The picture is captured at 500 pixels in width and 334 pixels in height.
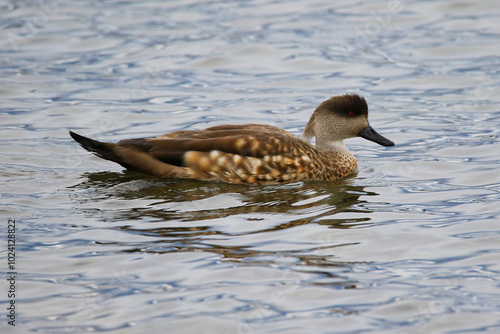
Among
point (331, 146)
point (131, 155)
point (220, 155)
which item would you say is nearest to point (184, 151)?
point (220, 155)

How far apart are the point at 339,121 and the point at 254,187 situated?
5.09 ft

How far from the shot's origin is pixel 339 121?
34.5 ft

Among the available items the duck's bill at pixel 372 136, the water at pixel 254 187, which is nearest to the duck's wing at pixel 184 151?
the water at pixel 254 187

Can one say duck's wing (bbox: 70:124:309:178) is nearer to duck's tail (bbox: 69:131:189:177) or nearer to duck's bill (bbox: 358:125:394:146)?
duck's tail (bbox: 69:131:189:177)

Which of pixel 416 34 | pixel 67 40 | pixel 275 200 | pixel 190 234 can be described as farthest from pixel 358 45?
pixel 190 234

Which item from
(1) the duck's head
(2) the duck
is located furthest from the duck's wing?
(1) the duck's head

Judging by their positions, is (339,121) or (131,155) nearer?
(131,155)

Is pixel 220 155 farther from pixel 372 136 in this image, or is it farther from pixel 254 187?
pixel 372 136

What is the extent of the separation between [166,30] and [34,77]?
4122mm

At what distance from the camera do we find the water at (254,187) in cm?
663

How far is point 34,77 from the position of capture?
51.4 ft

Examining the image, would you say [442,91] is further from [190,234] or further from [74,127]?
[190,234]

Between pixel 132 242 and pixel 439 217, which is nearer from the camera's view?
pixel 132 242

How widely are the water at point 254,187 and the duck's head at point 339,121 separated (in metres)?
0.63
